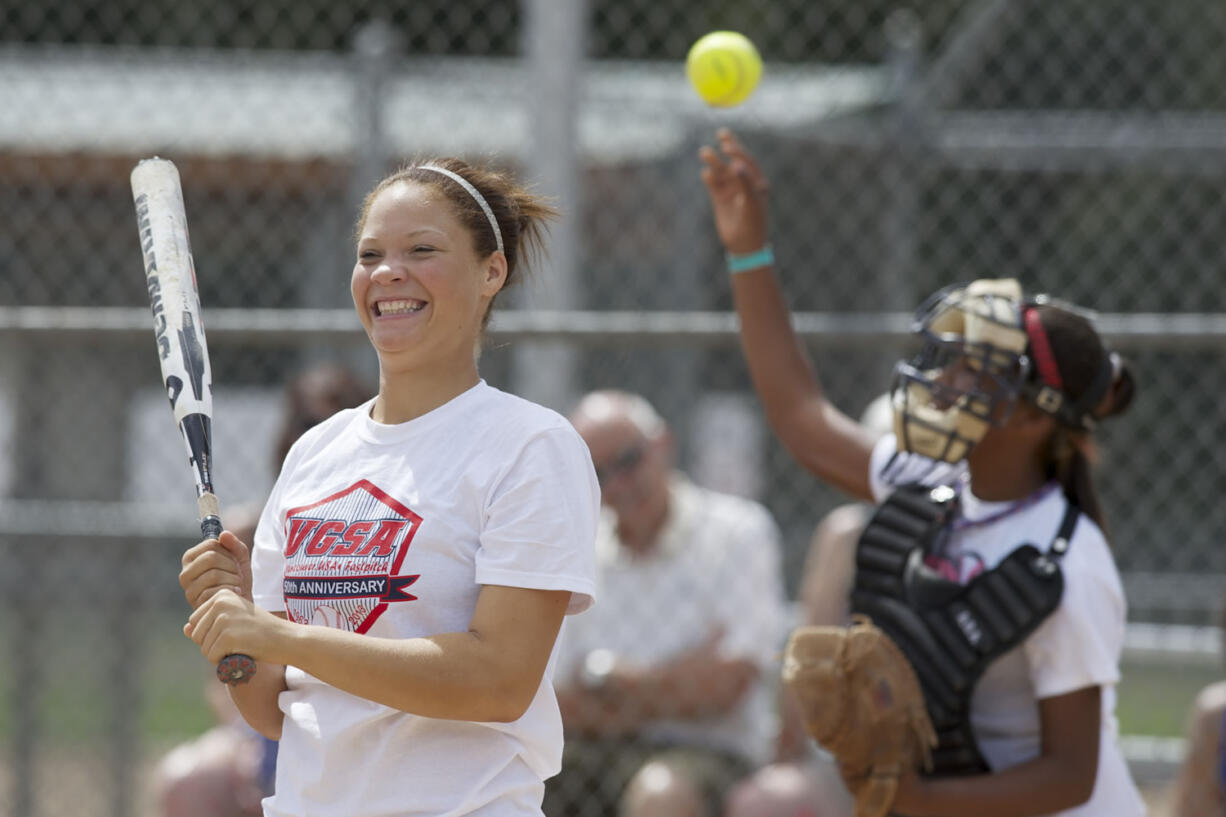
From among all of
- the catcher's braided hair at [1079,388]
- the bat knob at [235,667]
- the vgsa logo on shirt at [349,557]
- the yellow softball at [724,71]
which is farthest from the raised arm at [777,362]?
the bat knob at [235,667]

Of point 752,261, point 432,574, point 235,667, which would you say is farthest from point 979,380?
point 235,667

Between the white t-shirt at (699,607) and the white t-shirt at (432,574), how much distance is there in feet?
7.34

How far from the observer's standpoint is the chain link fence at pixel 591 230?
4973mm

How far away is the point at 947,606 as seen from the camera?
275cm

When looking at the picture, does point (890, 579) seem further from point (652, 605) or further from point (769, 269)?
point (652, 605)

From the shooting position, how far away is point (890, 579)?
287 centimetres

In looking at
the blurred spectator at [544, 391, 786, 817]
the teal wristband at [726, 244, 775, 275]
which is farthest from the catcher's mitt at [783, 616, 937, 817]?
the blurred spectator at [544, 391, 786, 817]

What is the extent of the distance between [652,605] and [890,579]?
65.8 inches

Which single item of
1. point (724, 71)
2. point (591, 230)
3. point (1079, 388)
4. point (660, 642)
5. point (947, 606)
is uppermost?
point (591, 230)

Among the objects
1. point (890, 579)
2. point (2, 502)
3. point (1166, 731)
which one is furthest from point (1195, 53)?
point (2, 502)

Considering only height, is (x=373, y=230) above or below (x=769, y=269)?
below

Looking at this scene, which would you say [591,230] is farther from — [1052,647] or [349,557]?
[349,557]

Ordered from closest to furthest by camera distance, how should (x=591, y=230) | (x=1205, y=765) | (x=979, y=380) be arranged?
(x=979, y=380)
(x=1205, y=765)
(x=591, y=230)

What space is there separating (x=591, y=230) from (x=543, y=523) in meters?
3.98
